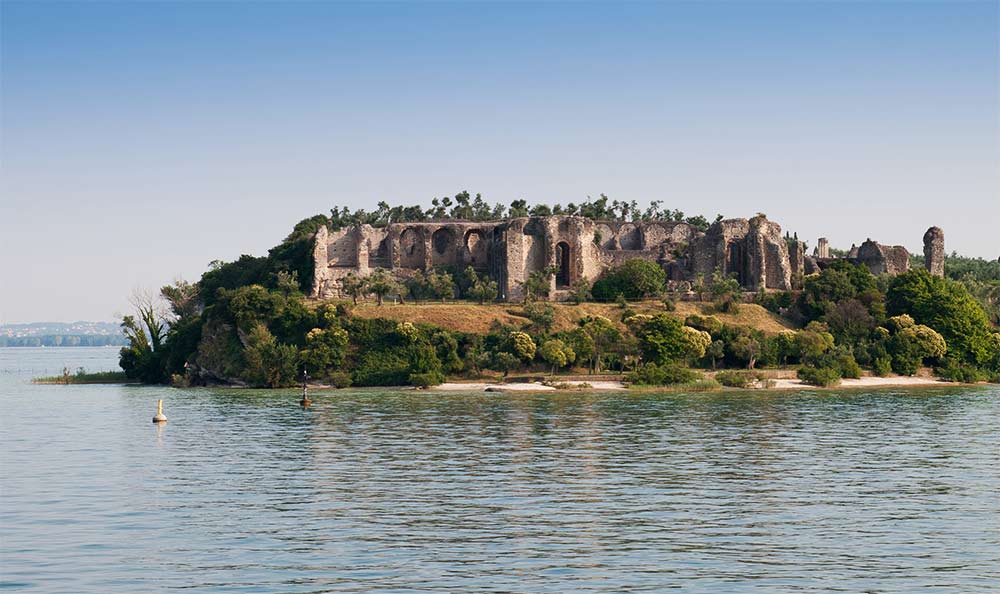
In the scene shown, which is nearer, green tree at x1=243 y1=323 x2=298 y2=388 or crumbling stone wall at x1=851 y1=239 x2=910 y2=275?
green tree at x1=243 y1=323 x2=298 y2=388

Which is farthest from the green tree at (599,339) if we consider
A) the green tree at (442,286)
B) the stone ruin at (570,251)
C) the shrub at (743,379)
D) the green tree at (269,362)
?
the green tree at (269,362)

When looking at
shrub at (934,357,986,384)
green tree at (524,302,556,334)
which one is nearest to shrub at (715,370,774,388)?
green tree at (524,302,556,334)

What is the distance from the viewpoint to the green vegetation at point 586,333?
296 ft

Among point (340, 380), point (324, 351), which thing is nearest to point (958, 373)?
point (340, 380)

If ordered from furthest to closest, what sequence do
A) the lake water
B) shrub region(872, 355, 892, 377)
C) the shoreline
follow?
1. shrub region(872, 355, 892, 377)
2. the shoreline
3. the lake water

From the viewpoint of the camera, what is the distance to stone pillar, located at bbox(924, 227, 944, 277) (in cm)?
12088

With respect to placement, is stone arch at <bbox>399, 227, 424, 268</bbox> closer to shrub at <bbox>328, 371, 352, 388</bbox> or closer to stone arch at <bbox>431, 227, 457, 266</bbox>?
stone arch at <bbox>431, 227, 457, 266</bbox>

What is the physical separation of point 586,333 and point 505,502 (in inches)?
2271

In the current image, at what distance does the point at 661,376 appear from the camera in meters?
86.2

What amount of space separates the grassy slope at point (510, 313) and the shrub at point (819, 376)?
35.1ft

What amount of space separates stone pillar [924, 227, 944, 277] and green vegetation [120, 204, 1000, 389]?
11993 mm

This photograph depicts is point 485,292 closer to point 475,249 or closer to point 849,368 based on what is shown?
point 475,249

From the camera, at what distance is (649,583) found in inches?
942

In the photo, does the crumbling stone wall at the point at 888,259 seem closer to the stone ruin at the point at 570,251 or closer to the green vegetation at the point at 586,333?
the stone ruin at the point at 570,251
